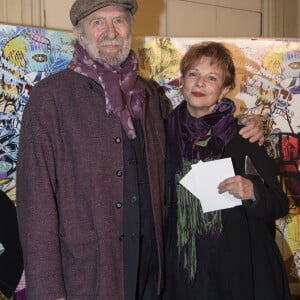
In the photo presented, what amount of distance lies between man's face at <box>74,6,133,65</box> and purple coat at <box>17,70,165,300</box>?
0.40 ft

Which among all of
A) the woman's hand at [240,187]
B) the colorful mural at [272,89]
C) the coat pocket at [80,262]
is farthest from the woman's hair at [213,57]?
the coat pocket at [80,262]

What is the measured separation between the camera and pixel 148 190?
169cm

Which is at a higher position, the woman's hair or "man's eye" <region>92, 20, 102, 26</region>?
"man's eye" <region>92, 20, 102, 26</region>

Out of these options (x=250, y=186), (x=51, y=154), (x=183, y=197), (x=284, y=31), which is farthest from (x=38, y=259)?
(x=284, y=31)

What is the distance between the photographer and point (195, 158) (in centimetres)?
187

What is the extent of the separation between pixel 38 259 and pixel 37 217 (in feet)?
0.44

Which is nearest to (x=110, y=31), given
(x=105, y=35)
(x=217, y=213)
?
(x=105, y=35)

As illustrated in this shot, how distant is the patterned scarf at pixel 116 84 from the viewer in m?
1.62

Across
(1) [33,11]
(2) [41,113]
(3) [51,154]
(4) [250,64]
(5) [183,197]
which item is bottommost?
(5) [183,197]

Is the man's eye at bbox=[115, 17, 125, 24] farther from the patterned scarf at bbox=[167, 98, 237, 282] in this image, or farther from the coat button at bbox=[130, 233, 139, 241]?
the coat button at bbox=[130, 233, 139, 241]

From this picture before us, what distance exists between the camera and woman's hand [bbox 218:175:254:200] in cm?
175

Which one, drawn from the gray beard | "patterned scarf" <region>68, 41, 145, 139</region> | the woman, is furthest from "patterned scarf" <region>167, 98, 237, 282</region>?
the gray beard

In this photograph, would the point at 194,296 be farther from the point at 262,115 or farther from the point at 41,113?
the point at 262,115

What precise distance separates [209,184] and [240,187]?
5.6 inches
